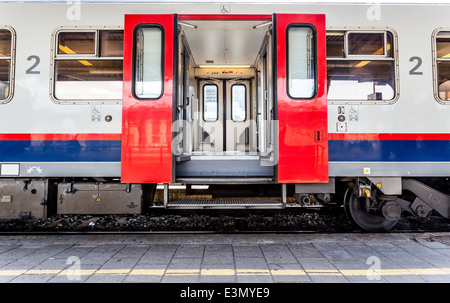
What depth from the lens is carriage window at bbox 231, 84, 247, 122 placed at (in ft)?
26.9

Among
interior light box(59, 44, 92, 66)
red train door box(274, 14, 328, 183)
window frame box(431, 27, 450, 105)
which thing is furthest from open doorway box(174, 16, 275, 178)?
window frame box(431, 27, 450, 105)

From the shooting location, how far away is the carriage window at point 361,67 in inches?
167

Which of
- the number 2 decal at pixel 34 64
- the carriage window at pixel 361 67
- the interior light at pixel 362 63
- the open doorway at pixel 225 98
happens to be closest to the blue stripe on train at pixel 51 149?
the number 2 decal at pixel 34 64

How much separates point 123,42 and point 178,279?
3.19 meters

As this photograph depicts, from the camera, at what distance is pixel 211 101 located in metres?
8.23

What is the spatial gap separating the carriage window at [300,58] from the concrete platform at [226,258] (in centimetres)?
219

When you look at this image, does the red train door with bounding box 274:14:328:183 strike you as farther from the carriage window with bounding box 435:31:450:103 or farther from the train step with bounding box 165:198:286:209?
the carriage window with bounding box 435:31:450:103

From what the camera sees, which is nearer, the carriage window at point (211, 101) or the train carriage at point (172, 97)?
the train carriage at point (172, 97)

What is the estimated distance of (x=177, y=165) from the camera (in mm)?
4449

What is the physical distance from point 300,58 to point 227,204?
2321 mm

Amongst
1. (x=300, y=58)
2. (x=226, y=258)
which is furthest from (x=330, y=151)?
(x=226, y=258)

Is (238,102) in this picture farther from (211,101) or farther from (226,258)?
(226,258)

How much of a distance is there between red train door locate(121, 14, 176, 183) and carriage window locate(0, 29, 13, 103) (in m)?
1.64

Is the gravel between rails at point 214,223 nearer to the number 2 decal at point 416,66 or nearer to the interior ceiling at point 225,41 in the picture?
the number 2 decal at point 416,66
